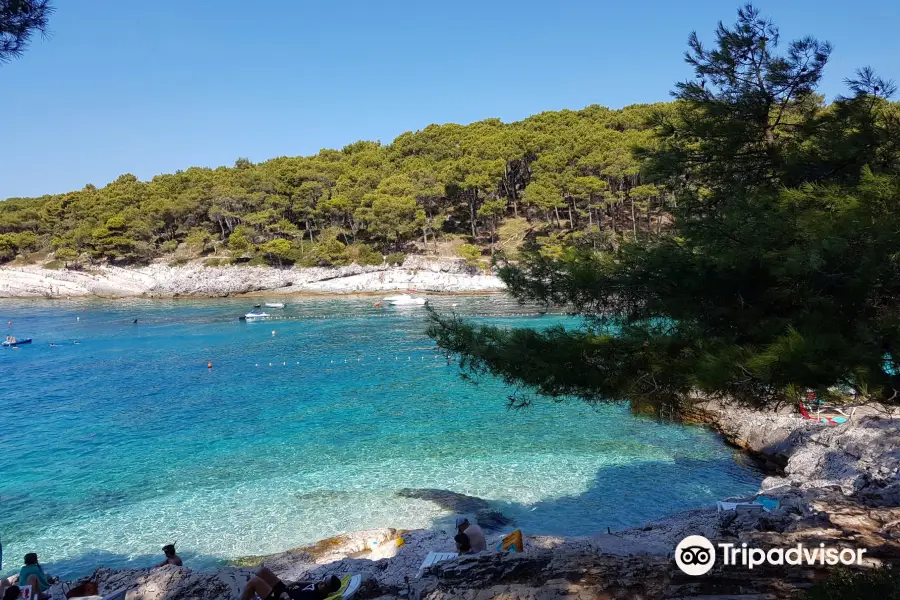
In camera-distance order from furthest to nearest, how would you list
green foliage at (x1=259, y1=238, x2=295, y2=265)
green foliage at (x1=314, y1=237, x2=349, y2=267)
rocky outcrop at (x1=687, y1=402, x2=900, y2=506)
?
green foliage at (x1=259, y1=238, x2=295, y2=265) < green foliage at (x1=314, y1=237, x2=349, y2=267) < rocky outcrop at (x1=687, y1=402, x2=900, y2=506)

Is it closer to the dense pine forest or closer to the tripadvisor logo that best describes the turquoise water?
the tripadvisor logo

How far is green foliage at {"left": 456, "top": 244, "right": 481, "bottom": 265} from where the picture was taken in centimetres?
4443

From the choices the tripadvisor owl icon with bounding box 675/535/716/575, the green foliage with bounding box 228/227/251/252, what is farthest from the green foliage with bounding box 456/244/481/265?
the tripadvisor owl icon with bounding box 675/535/716/575

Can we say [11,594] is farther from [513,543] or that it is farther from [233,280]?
[233,280]

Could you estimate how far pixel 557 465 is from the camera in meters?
12.5

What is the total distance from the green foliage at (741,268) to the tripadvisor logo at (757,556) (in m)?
1.23

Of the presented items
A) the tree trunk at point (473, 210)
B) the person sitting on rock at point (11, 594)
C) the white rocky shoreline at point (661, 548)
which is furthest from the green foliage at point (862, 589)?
the tree trunk at point (473, 210)

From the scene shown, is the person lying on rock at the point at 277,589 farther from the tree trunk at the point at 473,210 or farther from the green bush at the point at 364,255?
the tree trunk at the point at 473,210

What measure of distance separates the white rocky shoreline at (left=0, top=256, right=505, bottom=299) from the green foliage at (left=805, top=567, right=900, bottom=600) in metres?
39.5

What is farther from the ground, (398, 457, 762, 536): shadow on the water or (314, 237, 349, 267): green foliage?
(314, 237, 349, 267): green foliage

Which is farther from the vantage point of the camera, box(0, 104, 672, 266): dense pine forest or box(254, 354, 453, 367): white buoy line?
box(0, 104, 672, 266): dense pine forest

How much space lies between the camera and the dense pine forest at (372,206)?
46031mm

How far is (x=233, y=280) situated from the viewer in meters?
47.5

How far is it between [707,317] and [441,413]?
12.5 m
